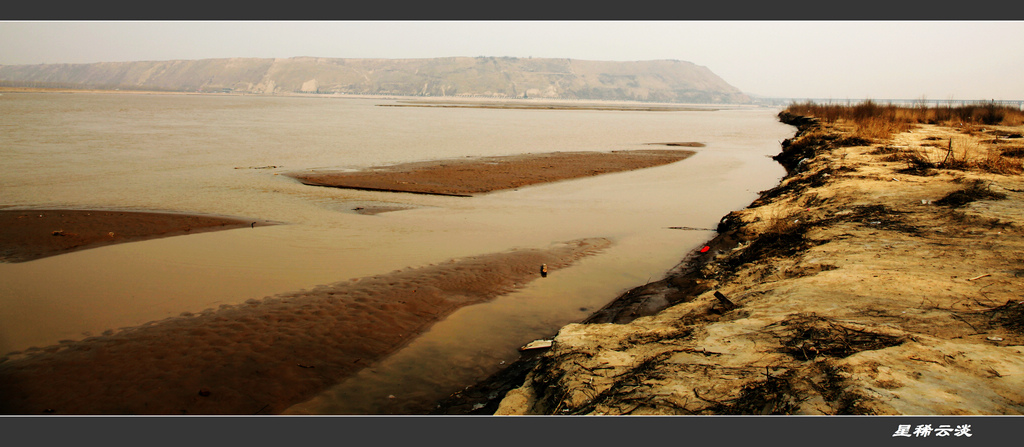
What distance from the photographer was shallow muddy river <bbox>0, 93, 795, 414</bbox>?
6.17 m

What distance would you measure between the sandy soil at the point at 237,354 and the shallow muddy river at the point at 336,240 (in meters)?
0.30

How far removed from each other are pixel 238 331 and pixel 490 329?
9.07 feet

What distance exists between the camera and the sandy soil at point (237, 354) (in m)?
4.88

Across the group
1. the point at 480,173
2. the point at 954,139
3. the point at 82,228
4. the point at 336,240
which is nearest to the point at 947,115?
the point at 954,139

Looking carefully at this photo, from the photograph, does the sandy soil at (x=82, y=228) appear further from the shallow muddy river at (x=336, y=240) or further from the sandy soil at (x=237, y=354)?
the sandy soil at (x=237, y=354)

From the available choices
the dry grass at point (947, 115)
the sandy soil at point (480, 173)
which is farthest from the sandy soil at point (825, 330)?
the dry grass at point (947, 115)

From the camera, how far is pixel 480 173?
61.4 feet

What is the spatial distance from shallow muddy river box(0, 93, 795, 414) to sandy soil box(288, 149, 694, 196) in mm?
849

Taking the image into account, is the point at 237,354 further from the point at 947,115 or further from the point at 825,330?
the point at 947,115

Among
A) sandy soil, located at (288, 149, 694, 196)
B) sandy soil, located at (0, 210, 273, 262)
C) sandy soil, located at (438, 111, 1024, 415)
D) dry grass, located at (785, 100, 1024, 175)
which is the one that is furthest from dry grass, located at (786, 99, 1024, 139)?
sandy soil, located at (0, 210, 273, 262)

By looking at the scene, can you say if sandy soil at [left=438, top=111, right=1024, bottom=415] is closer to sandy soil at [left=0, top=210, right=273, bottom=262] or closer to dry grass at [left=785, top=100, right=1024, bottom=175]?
dry grass at [left=785, top=100, right=1024, bottom=175]

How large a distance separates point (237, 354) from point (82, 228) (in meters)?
7.30

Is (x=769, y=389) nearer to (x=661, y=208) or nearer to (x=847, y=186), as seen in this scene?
(x=847, y=186)

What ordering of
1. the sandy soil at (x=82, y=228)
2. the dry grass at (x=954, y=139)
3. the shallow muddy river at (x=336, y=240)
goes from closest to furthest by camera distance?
the shallow muddy river at (x=336, y=240), the sandy soil at (x=82, y=228), the dry grass at (x=954, y=139)
